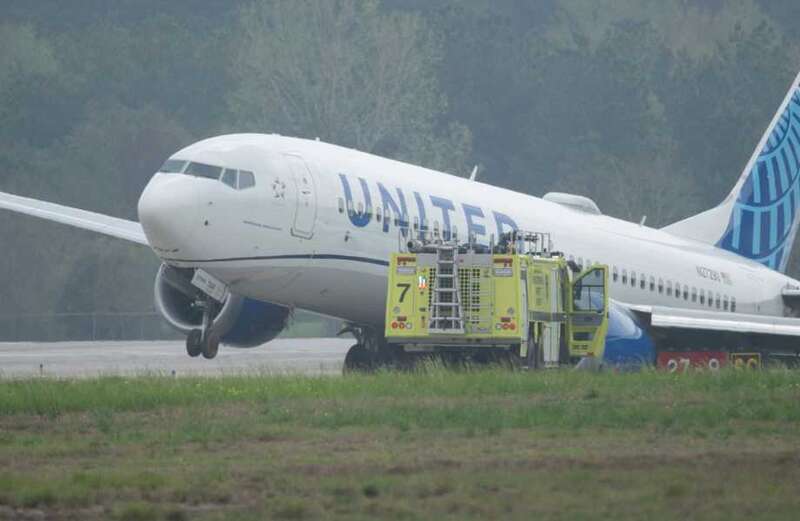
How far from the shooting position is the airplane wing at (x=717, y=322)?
101ft

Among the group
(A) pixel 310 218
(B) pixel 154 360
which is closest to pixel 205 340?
(A) pixel 310 218

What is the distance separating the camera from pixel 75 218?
106 ft

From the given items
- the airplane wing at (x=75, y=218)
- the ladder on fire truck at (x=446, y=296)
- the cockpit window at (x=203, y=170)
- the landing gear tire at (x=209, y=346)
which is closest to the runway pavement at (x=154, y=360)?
the landing gear tire at (x=209, y=346)

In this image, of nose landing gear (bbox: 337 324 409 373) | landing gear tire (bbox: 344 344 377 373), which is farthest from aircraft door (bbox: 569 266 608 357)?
landing gear tire (bbox: 344 344 377 373)

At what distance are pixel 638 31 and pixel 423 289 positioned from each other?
5577cm

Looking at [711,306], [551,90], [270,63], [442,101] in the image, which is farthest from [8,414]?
[551,90]

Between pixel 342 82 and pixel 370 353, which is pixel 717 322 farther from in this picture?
pixel 342 82

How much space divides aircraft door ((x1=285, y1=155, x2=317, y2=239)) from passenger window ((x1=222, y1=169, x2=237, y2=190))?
96 centimetres

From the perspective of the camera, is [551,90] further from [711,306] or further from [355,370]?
[355,370]

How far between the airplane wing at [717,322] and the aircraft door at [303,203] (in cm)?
661

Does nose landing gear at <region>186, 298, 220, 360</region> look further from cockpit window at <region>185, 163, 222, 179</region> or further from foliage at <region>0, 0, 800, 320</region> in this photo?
foliage at <region>0, 0, 800, 320</region>

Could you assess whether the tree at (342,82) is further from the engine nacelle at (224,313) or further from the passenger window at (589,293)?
the passenger window at (589,293)

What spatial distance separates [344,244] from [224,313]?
7.46 ft

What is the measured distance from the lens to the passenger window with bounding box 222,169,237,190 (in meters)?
25.9
